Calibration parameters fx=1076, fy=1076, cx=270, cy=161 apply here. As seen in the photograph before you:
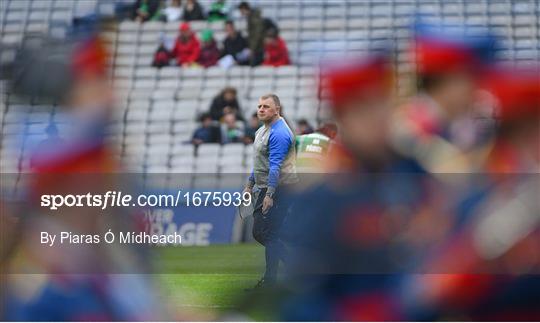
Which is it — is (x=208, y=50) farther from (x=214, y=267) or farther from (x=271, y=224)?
(x=271, y=224)

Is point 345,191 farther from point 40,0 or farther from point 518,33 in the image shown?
point 40,0

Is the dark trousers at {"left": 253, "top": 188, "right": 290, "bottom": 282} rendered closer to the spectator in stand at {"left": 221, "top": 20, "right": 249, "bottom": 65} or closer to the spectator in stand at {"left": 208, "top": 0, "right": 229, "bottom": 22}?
the spectator in stand at {"left": 221, "top": 20, "right": 249, "bottom": 65}

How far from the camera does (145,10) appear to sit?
11.1 meters

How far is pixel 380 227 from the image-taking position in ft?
6.36

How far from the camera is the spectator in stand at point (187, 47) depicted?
10875mm

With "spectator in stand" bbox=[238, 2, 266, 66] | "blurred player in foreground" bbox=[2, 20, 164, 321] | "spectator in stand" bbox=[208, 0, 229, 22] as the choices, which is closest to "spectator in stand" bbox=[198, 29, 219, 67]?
"spectator in stand" bbox=[208, 0, 229, 22]

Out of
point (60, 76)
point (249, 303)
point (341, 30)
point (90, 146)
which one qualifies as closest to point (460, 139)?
point (249, 303)

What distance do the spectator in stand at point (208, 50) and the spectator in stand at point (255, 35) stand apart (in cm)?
36

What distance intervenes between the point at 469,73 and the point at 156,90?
917 centimetres

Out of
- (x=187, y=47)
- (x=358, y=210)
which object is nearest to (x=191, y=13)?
(x=187, y=47)

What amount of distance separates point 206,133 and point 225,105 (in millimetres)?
328

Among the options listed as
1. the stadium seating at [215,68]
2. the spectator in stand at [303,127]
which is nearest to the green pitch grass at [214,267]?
the spectator in stand at [303,127]

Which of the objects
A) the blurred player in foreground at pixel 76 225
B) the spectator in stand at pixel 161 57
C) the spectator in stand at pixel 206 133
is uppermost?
the blurred player in foreground at pixel 76 225

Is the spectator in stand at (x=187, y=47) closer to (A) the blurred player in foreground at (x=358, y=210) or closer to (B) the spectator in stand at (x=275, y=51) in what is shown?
(B) the spectator in stand at (x=275, y=51)
